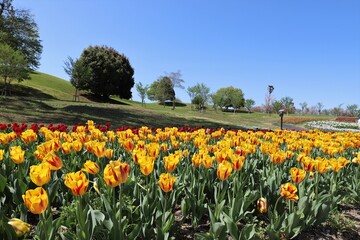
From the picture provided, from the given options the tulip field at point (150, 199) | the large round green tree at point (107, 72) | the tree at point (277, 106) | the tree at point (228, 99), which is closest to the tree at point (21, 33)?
the large round green tree at point (107, 72)

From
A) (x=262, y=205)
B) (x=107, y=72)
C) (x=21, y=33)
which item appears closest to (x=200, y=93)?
(x=107, y=72)

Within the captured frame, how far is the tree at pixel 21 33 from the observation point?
3200 cm

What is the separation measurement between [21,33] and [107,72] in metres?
19.1

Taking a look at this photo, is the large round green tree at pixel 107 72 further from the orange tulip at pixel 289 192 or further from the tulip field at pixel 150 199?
the orange tulip at pixel 289 192

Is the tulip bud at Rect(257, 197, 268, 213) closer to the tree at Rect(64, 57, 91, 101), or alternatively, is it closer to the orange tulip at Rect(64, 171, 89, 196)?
the orange tulip at Rect(64, 171, 89, 196)

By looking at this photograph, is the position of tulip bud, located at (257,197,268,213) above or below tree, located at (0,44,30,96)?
below

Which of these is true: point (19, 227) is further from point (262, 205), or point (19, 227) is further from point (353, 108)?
point (353, 108)

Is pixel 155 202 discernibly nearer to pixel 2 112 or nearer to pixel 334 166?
pixel 334 166

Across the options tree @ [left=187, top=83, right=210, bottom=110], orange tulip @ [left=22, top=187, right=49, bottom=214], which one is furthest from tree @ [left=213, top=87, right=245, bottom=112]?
orange tulip @ [left=22, top=187, right=49, bottom=214]

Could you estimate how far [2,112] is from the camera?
1590cm

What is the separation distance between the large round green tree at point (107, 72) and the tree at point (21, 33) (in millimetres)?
14134

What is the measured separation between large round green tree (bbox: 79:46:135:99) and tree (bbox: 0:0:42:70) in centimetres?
1413

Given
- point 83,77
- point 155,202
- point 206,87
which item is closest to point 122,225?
point 155,202

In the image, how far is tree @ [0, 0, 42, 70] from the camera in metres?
32.0
